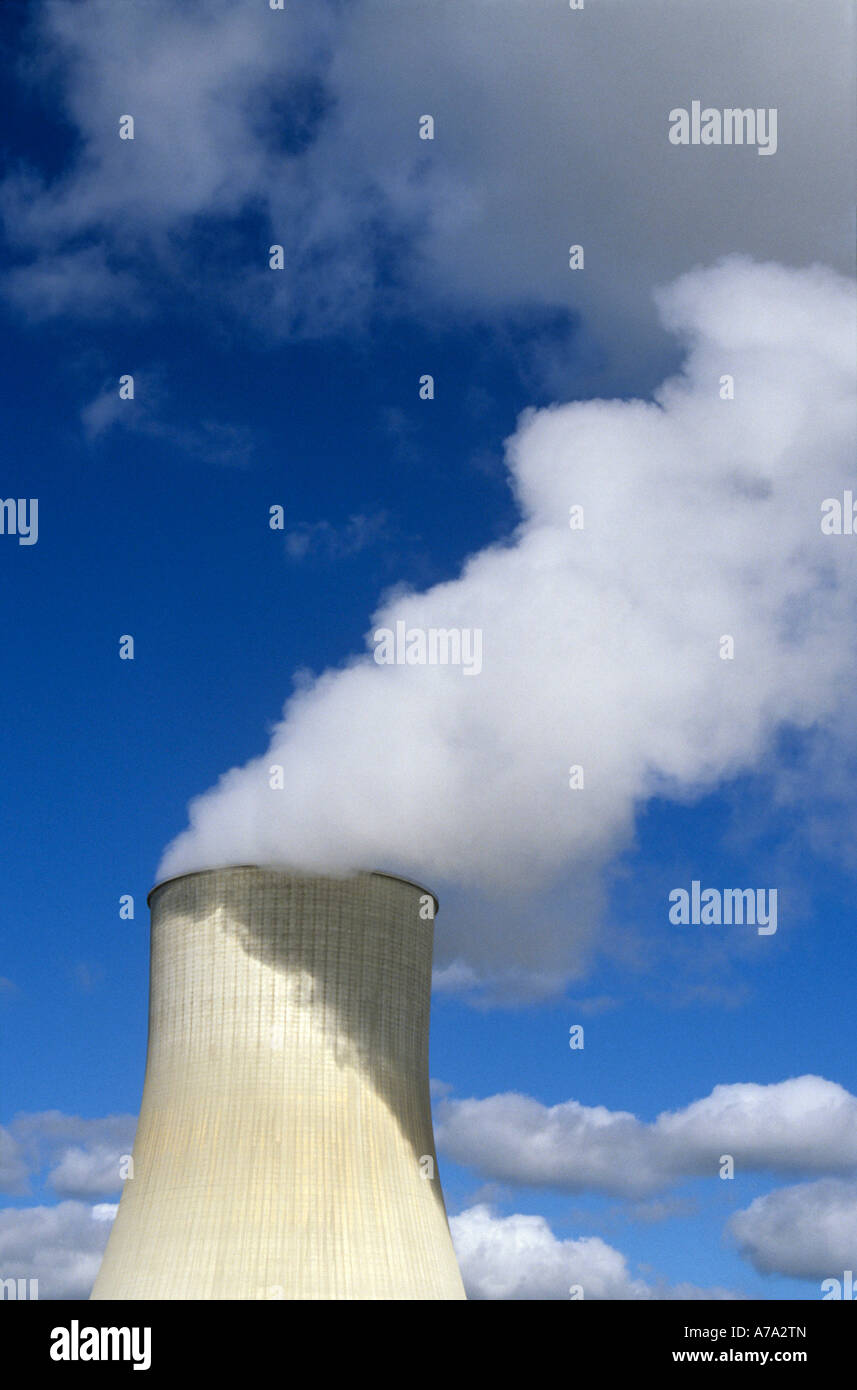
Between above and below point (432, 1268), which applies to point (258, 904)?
above

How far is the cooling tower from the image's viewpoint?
19.5m

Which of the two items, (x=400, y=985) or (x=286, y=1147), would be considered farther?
(x=400, y=985)

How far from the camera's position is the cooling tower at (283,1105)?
1948 cm

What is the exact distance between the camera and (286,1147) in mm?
19734

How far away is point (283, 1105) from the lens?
19906 mm

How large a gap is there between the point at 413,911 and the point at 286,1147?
3.93 meters

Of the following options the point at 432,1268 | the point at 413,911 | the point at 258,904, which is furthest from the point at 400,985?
the point at 432,1268
